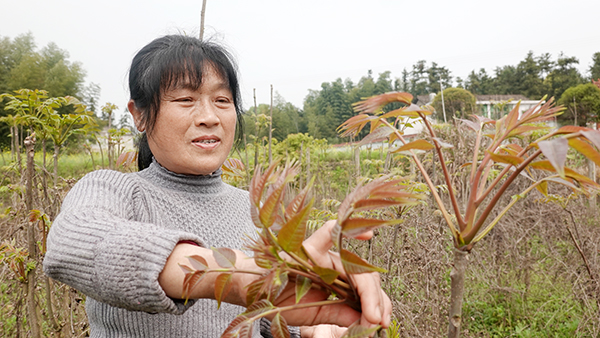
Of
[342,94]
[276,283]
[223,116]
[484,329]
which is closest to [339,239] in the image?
[276,283]

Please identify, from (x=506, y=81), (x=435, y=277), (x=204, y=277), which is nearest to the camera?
(x=204, y=277)

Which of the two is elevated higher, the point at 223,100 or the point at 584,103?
the point at 584,103

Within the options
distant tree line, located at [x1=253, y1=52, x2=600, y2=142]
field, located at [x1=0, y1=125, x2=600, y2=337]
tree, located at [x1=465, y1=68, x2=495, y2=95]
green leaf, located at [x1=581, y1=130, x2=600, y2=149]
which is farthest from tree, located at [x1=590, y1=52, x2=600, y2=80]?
green leaf, located at [x1=581, y1=130, x2=600, y2=149]

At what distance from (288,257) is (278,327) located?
8 centimetres

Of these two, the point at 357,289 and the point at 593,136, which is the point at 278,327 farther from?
the point at 593,136

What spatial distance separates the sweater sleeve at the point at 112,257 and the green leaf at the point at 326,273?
21 cm

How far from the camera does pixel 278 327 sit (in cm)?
42

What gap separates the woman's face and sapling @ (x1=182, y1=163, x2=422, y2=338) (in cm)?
55

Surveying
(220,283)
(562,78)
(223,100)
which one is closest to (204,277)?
(220,283)

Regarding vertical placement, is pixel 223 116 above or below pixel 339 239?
above

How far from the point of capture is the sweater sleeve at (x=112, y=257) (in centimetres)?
48

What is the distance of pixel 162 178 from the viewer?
110 centimetres

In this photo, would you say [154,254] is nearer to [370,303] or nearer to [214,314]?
[370,303]

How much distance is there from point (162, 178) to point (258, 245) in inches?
30.2
